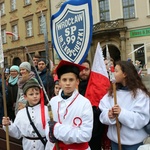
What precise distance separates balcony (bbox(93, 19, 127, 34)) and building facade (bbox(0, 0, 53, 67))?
182 inches

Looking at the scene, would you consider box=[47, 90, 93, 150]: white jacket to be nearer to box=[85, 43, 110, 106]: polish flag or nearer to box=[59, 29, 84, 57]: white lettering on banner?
box=[85, 43, 110, 106]: polish flag

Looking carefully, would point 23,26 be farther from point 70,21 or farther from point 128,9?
point 70,21

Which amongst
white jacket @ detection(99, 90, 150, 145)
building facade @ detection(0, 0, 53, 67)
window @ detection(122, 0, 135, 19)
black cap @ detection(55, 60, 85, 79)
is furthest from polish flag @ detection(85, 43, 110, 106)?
building facade @ detection(0, 0, 53, 67)

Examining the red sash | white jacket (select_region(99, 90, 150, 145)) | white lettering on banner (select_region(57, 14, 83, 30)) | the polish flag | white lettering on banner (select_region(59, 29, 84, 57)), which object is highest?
white lettering on banner (select_region(57, 14, 83, 30))

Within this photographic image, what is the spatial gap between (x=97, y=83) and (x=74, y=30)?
0.72m

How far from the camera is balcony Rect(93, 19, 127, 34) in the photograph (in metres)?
18.4

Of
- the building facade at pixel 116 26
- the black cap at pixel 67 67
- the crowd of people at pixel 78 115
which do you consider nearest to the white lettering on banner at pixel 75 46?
the crowd of people at pixel 78 115

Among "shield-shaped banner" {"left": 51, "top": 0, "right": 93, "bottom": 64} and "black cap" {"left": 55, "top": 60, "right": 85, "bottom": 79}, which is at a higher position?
"shield-shaped banner" {"left": 51, "top": 0, "right": 93, "bottom": 64}

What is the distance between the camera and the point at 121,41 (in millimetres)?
18578

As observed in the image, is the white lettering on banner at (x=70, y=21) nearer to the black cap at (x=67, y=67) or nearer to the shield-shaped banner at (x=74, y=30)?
the shield-shaped banner at (x=74, y=30)

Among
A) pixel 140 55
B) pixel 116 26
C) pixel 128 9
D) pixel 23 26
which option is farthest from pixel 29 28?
pixel 140 55

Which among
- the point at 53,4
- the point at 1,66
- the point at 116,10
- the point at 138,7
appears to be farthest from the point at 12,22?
the point at 1,66

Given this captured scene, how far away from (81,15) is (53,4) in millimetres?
18967

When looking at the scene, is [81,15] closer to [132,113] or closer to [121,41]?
[132,113]
